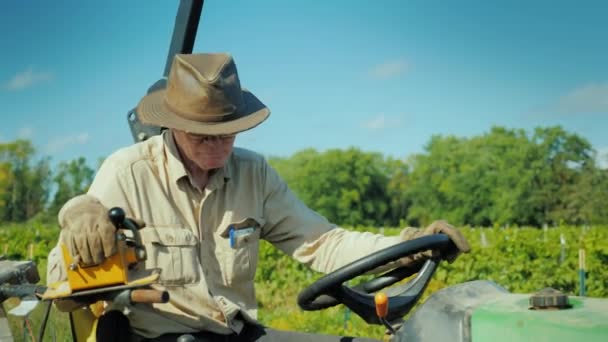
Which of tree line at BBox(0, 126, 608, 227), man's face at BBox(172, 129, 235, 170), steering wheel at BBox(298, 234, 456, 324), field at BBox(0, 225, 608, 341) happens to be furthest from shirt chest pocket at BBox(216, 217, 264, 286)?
tree line at BBox(0, 126, 608, 227)

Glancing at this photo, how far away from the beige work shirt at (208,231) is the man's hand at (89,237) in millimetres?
258

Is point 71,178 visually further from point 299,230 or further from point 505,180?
point 299,230

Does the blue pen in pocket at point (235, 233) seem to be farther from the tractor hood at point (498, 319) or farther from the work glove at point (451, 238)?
the tractor hood at point (498, 319)

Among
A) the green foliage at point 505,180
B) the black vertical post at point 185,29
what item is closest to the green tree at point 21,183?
the green foliage at point 505,180

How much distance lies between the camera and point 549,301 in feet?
6.18

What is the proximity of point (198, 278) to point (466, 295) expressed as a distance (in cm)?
96

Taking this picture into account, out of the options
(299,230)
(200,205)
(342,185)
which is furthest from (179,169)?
(342,185)

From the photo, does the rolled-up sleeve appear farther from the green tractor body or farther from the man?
the green tractor body

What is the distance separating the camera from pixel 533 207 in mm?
61938

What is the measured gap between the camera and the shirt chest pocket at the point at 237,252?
2.77 metres

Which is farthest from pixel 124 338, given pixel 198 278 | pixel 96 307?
pixel 198 278

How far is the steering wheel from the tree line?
5056 centimetres

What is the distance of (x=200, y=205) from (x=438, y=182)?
69232mm

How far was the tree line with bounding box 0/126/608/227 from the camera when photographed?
184ft
